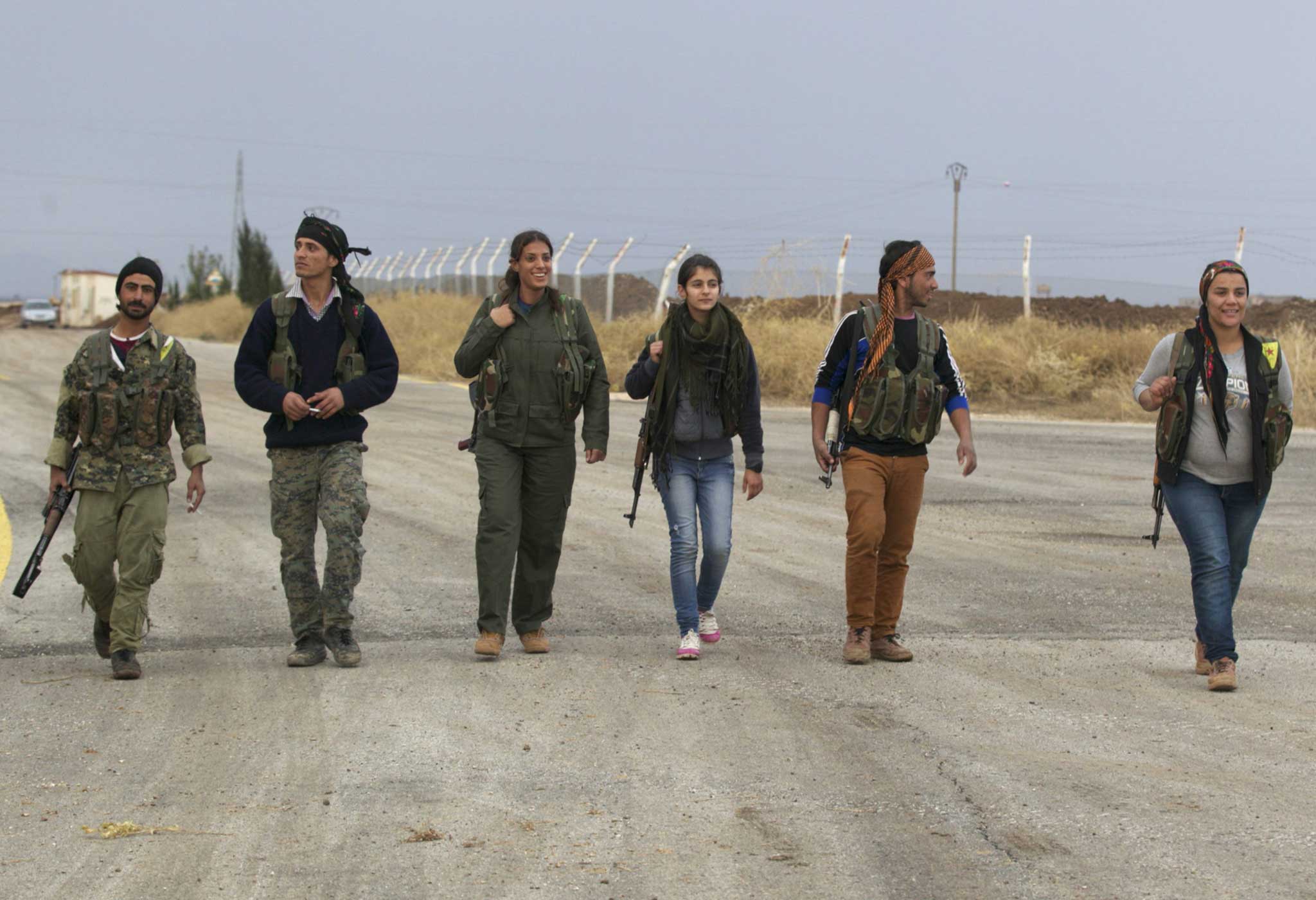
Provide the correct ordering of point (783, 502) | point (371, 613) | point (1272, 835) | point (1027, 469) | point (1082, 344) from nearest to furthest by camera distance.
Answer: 1. point (1272, 835)
2. point (371, 613)
3. point (783, 502)
4. point (1027, 469)
5. point (1082, 344)

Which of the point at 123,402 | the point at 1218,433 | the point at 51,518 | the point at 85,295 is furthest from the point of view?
the point at 85,295

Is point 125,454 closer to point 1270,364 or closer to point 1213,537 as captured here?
point 1213,537

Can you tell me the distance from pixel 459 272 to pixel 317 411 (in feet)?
145

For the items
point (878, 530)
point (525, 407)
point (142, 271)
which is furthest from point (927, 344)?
point (142, 271)

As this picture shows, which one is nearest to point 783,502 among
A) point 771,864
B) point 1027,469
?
point 1027,469

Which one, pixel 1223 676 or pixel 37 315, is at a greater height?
pixel 37 315

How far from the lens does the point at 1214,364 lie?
7.25 m

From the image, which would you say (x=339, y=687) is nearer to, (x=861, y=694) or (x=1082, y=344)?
(x=861, y=694)

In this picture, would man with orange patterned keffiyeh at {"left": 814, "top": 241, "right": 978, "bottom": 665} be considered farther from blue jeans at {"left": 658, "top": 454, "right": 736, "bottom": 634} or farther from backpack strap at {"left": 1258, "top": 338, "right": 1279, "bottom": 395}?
backpack strap at {"left": 1258, "top": 338, "right": 1279, "bottom": 395}

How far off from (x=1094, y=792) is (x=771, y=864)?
137cm

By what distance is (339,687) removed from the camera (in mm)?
6973

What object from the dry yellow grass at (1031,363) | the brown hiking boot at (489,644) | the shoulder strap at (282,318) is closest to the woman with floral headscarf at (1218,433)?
the brown hiking boot at (489,644)

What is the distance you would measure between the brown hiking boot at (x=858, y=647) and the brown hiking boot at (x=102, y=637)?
3316 mm

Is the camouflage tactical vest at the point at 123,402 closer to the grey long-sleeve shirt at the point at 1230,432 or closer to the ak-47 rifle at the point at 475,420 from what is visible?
the ak-47 rifle at the point at 475,420
